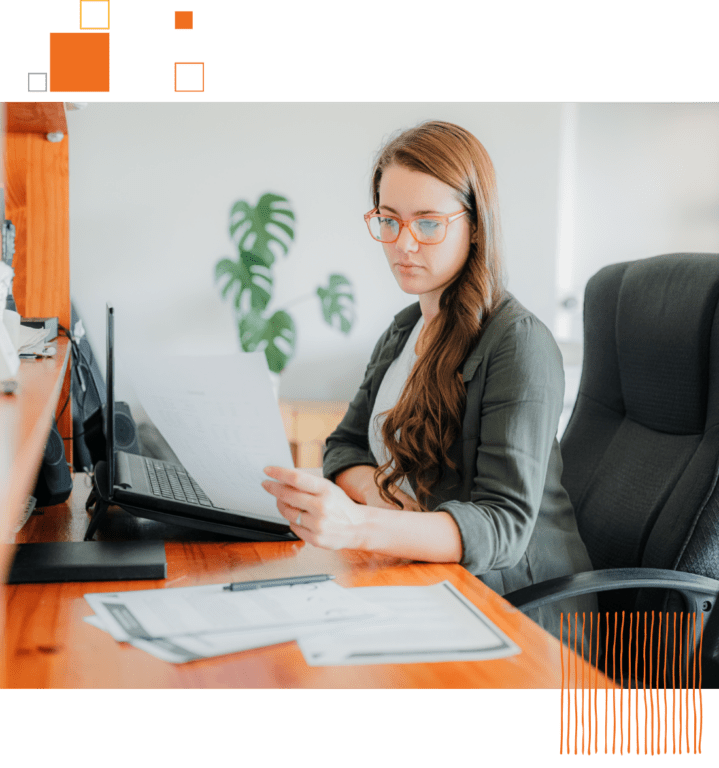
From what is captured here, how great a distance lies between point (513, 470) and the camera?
3.09 ft

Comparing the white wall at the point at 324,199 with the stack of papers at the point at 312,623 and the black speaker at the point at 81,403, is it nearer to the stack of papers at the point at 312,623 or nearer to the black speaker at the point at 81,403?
the black speaker at the point at 81,403

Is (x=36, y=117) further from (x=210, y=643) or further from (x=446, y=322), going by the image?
(x=210, y=643)

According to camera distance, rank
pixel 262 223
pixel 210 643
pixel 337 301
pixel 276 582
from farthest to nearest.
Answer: pixel 337 301 → pixel 262 223 → pixel 276 582 → pixel 210 643

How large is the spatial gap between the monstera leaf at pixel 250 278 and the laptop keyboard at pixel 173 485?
1666 millimetres

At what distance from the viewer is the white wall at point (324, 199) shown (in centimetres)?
288

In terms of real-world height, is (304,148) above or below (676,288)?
above

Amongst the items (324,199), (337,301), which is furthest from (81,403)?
(324,199)

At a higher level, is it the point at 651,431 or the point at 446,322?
Result: the point at 446,322

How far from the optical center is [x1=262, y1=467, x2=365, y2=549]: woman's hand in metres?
0.78
